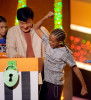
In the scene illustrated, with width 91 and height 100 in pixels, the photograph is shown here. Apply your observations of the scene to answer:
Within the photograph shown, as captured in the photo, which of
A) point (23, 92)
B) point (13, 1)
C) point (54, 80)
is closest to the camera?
point (23, 92)

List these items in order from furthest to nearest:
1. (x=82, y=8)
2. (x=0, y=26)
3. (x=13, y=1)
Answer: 1. (x=13, y=1)
2. (x=82, y=8)
3. (x=0, y=26)

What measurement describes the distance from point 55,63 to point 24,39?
1.24 feet

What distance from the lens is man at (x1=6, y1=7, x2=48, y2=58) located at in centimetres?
152

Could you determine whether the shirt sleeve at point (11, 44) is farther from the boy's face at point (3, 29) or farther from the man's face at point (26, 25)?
the boy's face at point (3, 29)

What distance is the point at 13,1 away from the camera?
2967mm

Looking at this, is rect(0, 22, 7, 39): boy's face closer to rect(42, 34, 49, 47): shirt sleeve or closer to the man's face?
the man's face

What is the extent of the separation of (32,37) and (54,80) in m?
0.47

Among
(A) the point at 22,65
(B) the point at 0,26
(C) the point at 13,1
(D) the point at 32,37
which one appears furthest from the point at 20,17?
(C) the point at 13,1

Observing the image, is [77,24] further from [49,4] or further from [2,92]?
[2,92]

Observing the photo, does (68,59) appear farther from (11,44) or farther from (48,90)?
(11,44)

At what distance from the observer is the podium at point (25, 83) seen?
1052 mm

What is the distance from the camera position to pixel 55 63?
1.37 meters

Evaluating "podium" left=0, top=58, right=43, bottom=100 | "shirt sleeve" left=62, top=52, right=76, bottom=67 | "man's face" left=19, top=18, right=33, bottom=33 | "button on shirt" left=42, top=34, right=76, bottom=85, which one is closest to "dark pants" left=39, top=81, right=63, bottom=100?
"button on shirt" left=42, top=34, right=76, bottom=85

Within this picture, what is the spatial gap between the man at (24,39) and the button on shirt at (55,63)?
0.19m
